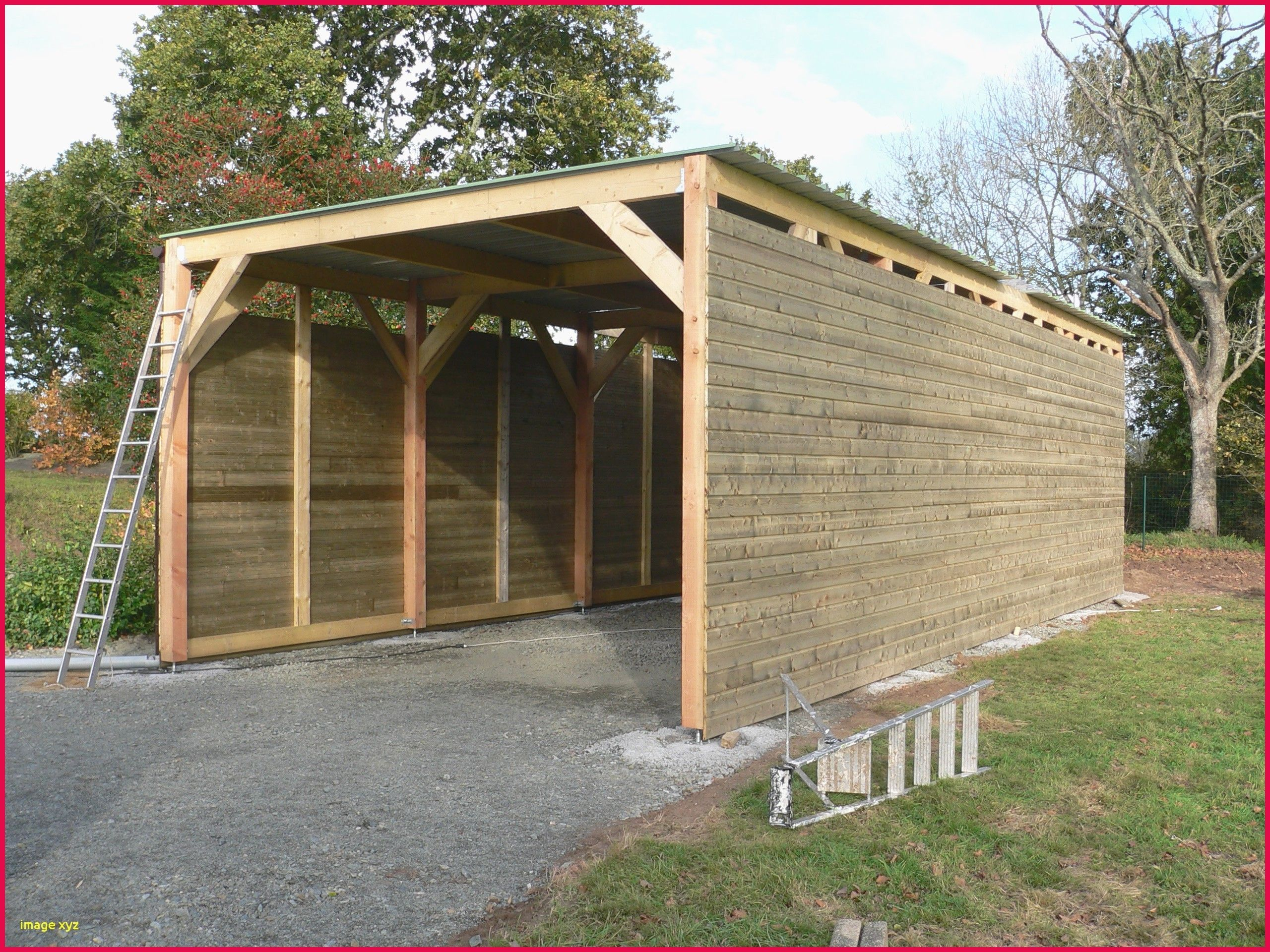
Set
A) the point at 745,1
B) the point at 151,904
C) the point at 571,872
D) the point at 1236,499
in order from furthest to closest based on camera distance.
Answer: the point at 1236,499 < the point at 745,1 < the point at 571,872 < the point at 151,904

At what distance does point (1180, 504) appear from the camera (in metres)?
20.8

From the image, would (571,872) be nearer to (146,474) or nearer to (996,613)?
(146,474)

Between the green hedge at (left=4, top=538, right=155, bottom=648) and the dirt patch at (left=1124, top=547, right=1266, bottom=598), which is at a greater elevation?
the green hedge at (left=4, top=538, right=155, bottom=648)

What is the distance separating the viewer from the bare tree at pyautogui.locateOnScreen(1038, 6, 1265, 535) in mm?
17625

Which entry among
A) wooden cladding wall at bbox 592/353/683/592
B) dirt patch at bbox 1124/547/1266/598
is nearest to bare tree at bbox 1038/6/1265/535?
dirt patch at bbox 1124/547/1266/598

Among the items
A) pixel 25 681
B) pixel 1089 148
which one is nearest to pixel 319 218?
pixel 25 681

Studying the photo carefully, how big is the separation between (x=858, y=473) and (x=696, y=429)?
6.96ft

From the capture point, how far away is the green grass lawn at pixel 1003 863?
343 centimetres

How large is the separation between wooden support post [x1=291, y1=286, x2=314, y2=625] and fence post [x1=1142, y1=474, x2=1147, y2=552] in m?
15.5

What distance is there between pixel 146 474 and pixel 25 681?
5.71 feet

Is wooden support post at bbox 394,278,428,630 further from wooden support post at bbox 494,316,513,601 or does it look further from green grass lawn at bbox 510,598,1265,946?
green grass lawn at bbox 510,598,1265,946

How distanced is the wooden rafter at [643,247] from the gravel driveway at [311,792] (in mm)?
2599

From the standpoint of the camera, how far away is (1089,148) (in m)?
20.7

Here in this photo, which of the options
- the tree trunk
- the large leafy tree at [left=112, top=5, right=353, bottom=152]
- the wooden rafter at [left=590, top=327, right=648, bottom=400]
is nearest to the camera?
the wooden rafter at [left=590, top=327, right=648, bottom=400]
